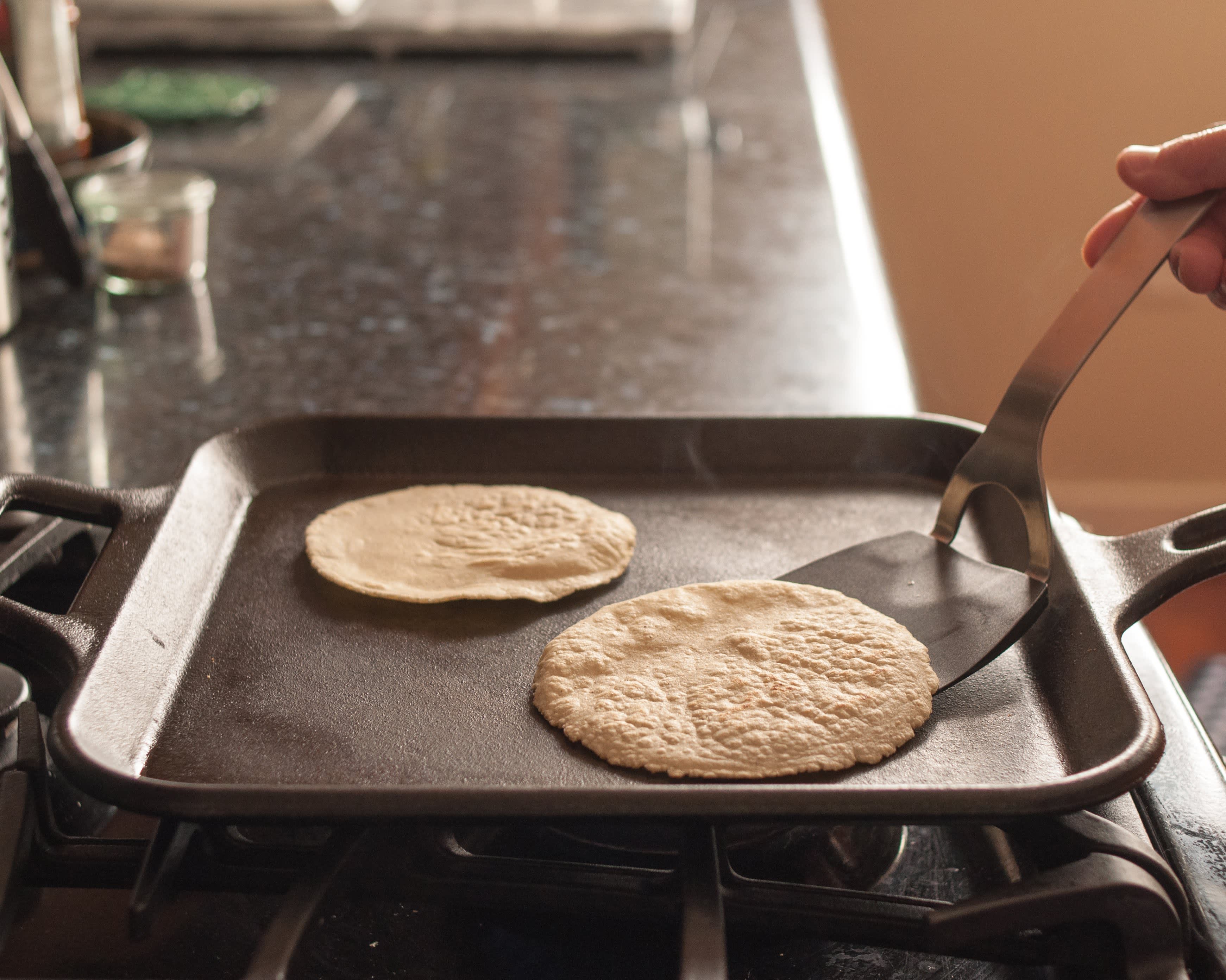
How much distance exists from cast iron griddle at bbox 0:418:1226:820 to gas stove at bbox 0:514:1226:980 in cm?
4

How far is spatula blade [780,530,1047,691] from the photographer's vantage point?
0.85 m

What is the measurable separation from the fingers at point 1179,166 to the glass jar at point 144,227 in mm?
1138

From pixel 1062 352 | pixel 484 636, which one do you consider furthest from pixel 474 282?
pixel 1062 352

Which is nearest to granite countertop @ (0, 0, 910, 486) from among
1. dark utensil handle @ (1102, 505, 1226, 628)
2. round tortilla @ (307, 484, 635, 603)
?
round tortilla @ (307, 484, 635, 603)

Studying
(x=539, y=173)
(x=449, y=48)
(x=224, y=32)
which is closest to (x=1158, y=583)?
(x=539, y=173)

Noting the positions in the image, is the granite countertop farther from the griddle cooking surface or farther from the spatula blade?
the spatula blade

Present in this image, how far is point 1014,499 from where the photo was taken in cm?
94

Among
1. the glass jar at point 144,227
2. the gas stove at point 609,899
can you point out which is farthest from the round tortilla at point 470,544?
the glass jar at point 144,227

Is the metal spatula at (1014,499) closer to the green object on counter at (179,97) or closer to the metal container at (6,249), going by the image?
the metal container at (6,249)

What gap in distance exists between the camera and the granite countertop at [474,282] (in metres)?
1.31

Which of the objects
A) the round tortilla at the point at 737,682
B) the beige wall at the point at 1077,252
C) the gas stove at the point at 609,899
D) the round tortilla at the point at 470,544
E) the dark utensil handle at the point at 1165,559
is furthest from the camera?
the beige wall at the point at 1077,252

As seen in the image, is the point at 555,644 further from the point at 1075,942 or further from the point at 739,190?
the point at 739,190

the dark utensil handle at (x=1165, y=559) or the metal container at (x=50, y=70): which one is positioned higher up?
the metal container at (x=50, y=70)

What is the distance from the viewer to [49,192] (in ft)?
4.76
